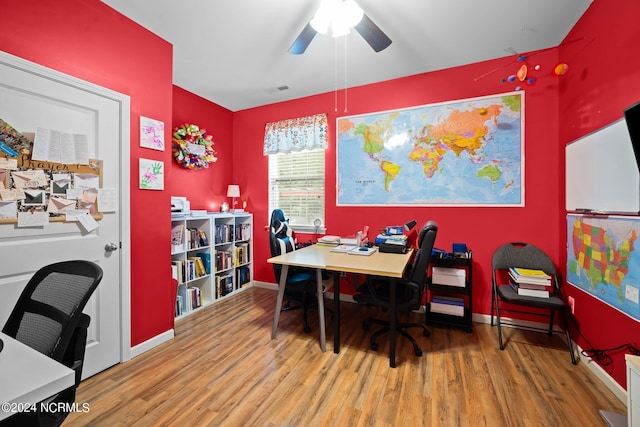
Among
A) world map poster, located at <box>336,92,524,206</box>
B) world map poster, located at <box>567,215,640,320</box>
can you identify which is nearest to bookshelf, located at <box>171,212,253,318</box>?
world map poster, located at <box>336,92,524,206</box>

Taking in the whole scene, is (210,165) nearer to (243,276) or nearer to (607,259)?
(243,276)

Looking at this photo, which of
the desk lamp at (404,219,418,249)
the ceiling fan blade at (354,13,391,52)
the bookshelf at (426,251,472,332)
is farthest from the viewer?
the desk lamp at (404,219,418,249)

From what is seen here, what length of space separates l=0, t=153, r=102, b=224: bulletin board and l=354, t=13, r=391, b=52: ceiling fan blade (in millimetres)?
2147

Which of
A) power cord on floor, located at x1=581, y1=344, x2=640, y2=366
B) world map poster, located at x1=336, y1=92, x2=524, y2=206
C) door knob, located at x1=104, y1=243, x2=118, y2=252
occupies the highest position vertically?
world map poster, located at x1=336, y1=92, x2=524, y2=206

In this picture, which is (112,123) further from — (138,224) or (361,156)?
(361,156)

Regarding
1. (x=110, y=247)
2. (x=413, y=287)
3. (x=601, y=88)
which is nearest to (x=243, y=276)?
(x=110, y=247)

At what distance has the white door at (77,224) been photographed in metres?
1.53

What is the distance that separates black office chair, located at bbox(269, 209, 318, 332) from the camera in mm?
Result: 2529

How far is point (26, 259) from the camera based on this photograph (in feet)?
5.22

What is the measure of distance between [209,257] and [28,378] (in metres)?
2.63

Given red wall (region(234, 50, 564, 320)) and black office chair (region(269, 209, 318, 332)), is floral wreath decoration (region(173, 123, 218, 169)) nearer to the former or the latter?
red wall (region(234, 50, 564, 320))

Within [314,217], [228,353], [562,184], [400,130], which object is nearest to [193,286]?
[228,353]

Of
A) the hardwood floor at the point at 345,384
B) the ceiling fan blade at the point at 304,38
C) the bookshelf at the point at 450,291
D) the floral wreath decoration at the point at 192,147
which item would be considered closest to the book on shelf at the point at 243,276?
the hardwood floor at the point at 345,384

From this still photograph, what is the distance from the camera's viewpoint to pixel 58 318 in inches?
38.7
